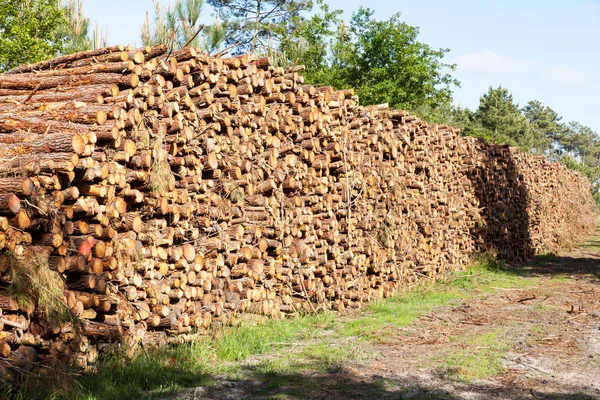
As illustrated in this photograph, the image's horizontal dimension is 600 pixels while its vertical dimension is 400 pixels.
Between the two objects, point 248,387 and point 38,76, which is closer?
point 248,387

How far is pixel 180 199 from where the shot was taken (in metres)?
6.29

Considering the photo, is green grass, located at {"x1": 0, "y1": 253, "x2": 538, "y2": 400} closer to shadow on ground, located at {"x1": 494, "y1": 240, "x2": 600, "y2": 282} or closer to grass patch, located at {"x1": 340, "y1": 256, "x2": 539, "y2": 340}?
grass patch, located at {"x1": 340, "y1": 256, "x2": 539, "y2": 340}

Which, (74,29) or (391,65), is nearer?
(74,29)

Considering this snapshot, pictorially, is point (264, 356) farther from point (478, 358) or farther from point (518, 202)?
point (518, 202)

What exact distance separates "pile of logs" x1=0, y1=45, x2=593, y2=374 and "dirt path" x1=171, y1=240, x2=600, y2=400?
3.51 ft

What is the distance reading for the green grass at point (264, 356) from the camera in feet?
16.1

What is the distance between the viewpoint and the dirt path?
5199 millimetres

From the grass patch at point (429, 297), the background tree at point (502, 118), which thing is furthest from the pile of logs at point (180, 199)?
the background tree at point (502, 118)

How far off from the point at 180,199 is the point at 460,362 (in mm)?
3091

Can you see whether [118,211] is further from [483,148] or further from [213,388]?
[483,148]

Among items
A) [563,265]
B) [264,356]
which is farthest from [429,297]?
[563,265]

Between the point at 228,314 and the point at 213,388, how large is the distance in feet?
5.81

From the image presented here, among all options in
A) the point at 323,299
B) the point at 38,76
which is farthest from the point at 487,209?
the point at 38,76

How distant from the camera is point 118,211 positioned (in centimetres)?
560
